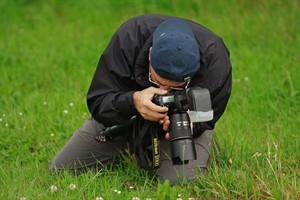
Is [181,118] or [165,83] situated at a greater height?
[165,83]

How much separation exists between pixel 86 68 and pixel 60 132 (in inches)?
54.6

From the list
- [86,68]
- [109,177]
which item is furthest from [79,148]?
[86,68]

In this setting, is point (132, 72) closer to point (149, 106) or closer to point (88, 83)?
point (149, 106)

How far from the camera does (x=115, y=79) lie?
4035 mm

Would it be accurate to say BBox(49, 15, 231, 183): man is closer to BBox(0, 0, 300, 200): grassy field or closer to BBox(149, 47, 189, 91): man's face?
BBox(149, 47, 189, 91): man's face

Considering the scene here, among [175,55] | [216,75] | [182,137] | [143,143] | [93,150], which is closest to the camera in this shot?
[175,55]

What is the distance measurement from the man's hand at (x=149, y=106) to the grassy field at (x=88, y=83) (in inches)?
15.3

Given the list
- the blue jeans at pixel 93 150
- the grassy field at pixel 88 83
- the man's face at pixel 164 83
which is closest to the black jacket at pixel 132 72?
the man's face at pixel 164 83

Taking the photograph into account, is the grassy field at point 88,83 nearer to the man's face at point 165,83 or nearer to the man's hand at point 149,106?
the man's hand at point 149,106

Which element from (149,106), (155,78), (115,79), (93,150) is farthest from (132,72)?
(93,150)

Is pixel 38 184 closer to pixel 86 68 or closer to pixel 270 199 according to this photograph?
pixel 270 199

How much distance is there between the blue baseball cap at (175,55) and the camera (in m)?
3.60

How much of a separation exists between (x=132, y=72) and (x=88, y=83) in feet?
6.48

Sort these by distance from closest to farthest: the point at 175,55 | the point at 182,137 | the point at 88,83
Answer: the point at 175,55 < the point at 182,137 < the point at 88,83
